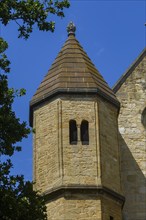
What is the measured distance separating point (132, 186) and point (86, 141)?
246cm

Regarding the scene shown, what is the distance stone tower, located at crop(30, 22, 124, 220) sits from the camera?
1861 cm

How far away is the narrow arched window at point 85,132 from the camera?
19.6 metres

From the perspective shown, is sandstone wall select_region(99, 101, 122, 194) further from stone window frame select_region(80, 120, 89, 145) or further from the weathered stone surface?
stone window frame select_region(80, 120, 89, 145)

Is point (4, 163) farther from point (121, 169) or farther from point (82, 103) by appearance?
point (121, 169)

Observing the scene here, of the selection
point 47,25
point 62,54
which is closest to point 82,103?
point 62,54

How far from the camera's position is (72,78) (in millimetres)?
20734

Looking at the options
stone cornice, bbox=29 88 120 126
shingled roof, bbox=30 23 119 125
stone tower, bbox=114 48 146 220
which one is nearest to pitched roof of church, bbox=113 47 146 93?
stone tower, bbox=114 48 146 220

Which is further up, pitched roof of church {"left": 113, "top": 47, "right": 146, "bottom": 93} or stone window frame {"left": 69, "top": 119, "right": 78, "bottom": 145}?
pitched roof of church {"left": 113, "top": 47, "right": 146, "bottom": 93}

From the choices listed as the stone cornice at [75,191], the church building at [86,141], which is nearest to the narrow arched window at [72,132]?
the church building at [86,141]

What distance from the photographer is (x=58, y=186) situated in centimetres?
1869

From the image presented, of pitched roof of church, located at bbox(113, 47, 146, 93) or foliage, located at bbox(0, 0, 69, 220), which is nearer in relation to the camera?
foliage, located at bbox(0, 0, 69, 220)

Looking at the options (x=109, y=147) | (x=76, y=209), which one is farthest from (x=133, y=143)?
(x=76, y=209)

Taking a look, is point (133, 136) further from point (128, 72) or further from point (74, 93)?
point (74, 93)

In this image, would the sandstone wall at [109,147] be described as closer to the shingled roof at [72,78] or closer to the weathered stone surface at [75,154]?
the weathered stone surface at [75,154]
